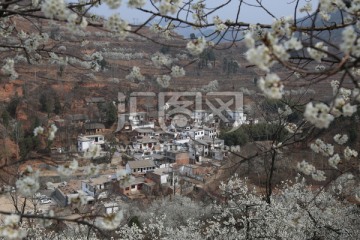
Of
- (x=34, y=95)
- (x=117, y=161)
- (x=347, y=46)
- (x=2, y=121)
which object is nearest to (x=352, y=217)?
(x=347, y=46)

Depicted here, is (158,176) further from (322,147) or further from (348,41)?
(348,41)

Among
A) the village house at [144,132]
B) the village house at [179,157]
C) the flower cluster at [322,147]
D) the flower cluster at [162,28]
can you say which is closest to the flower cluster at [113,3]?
the flower cluster at [162,28]

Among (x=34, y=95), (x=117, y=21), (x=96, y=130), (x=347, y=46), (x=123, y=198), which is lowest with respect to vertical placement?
(x=123, y=198)

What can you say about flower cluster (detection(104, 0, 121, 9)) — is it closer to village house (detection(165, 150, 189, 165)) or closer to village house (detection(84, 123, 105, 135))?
village house (detection(165, 150, 189, 165))

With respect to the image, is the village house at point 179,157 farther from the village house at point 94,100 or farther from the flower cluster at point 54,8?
the flower cluster at point 54,8

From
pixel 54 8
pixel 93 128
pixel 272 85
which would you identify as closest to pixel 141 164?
pixel 93 128

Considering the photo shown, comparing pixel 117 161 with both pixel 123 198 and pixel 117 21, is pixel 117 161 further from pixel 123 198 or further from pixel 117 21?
pixel 117 21
